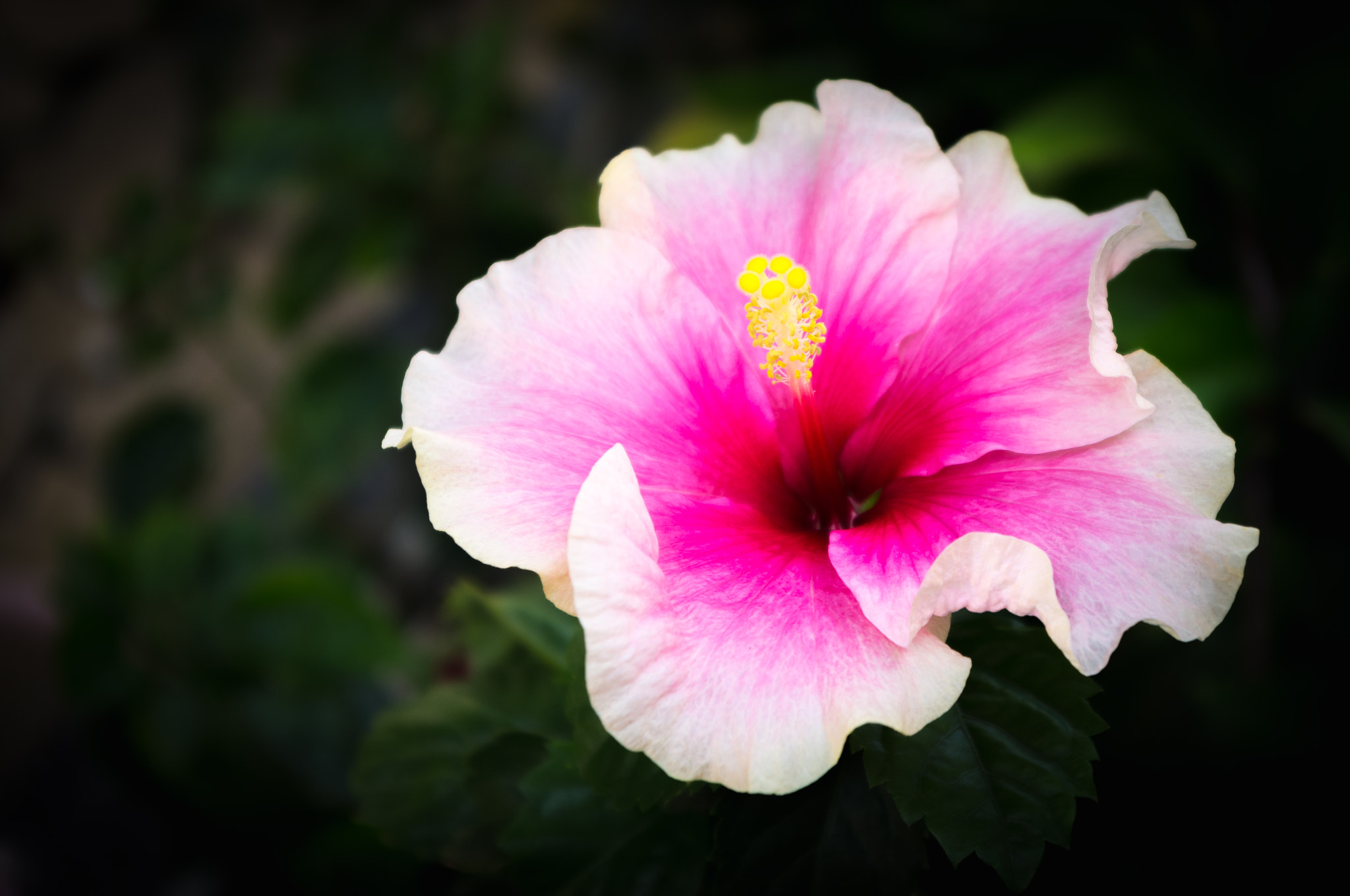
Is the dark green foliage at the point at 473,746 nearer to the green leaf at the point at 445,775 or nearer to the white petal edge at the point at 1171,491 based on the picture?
the green leaf at the point at 445,775

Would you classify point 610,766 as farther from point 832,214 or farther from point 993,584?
point 832,214

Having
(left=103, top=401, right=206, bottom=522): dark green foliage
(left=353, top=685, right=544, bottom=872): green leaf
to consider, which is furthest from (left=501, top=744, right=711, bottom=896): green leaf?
(left=103, top=401, right=206, bottom=522): dark green foliage

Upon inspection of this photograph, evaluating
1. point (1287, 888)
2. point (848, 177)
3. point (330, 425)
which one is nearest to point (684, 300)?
point (848, 177)

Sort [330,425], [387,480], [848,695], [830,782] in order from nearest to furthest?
1. [848,695]
2. [830,782]
3. [330,425]
4. [387,480]

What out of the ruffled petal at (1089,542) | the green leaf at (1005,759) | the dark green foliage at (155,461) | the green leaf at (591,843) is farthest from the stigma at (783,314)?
the dark green foliage at (155,461)

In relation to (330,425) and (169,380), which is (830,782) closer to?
(330,425)
